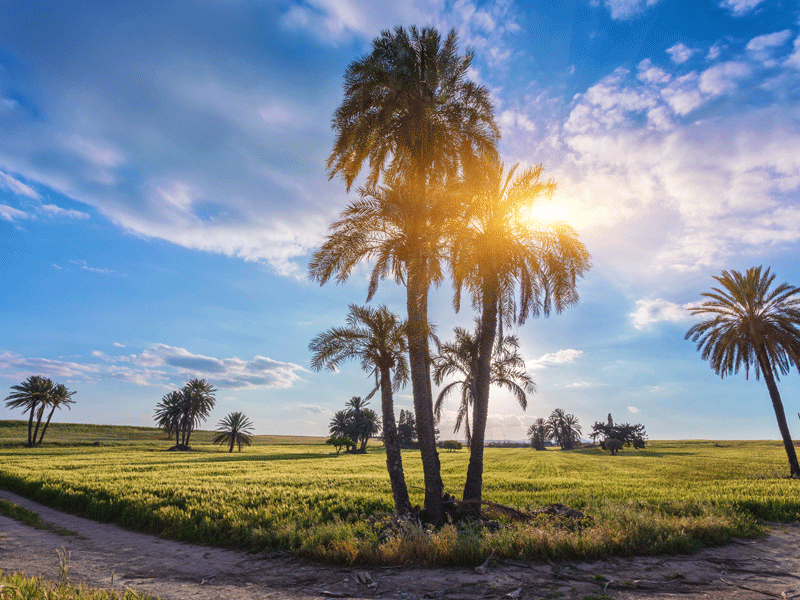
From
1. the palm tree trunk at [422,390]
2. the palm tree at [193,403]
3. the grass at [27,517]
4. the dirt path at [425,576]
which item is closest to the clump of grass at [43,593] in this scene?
the dirt path at [425,576]

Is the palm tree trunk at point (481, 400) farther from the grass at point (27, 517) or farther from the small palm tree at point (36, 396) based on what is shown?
the small palm tree at point (36, 396)

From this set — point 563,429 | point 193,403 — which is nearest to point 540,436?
point 563,429

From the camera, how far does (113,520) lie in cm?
1548

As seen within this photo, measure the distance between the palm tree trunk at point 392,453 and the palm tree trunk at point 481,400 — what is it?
7.43 ft

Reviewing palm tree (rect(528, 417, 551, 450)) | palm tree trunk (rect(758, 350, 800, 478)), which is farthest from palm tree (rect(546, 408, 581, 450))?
palm tree trunk (rect(758, 350, 800, 478))

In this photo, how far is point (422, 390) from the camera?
13.8 meters

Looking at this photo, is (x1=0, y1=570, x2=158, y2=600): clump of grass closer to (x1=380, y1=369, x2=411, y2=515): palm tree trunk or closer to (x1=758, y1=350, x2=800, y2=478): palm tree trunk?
(x1=380, y1=369, x2=411, y2=515): palm tree trunk

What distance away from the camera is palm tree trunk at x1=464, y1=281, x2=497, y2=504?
14195 mm

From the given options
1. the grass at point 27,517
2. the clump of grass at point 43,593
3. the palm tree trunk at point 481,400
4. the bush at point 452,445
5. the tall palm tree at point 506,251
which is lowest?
the bush at point 452,445

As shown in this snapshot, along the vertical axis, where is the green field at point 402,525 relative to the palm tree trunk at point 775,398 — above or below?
below

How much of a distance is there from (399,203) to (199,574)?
1208 centimetres

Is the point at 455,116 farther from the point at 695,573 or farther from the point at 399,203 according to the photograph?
the point at 695,573

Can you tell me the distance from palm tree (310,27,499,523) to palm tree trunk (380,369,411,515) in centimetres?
114

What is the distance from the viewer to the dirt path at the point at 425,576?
7.23 meters
